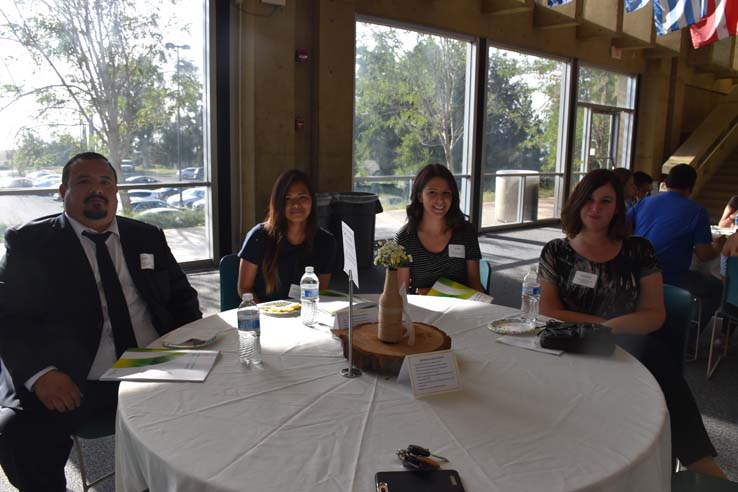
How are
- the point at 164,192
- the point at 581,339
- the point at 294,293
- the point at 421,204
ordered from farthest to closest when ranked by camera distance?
the point at 164,192 < the point at 421,204 < the point at 294,293 < the point at 581,339

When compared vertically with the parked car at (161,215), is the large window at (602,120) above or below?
above

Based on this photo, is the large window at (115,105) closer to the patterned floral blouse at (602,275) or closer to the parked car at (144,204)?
the parked car at (144,204)

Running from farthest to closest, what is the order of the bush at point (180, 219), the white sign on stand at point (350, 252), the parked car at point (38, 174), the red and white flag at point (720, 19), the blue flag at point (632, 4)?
the blue flag at point (632, 4) < the red and white flag at point (720, 19) < the bush at point (180, 219) < the parked car at point (38, 174) < the white sign on stand at point (350, 252)

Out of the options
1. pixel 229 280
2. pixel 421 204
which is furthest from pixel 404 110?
pixel 229 280

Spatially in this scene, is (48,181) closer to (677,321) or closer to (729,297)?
(677,321)

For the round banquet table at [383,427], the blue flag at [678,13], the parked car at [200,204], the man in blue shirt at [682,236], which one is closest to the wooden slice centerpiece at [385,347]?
the round banquet table at [383,427]

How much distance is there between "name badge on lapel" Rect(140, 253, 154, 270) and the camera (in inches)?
95.7

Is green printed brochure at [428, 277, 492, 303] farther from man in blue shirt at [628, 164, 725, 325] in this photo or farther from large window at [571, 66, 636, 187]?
large window at [571, 66, 636, 187]

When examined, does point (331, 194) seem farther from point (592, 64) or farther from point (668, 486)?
point (592, 64)

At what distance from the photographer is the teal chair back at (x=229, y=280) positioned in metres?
2.99

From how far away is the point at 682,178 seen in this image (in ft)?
14.3

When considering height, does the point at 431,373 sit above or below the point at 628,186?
below

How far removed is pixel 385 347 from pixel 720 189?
13393mm

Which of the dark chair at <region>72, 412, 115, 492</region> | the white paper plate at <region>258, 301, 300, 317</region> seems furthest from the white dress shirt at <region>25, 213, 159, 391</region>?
the white paper plate at <region>258, 301, 300, 317</region>
